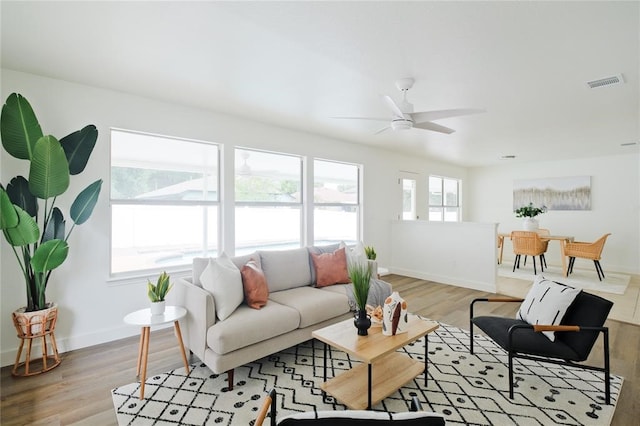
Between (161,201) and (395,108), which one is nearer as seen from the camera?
(395,108)

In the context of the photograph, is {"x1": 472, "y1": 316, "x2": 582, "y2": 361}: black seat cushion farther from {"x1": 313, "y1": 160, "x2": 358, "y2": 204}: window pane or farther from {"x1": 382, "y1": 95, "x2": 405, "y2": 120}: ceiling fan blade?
{"x1": 313, "y1": 160, "x2": 358, "y2": 204}: window pane

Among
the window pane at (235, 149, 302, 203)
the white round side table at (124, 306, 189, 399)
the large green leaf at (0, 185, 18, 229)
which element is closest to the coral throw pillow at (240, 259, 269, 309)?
the white round side table at (124, 306, 189, 399)

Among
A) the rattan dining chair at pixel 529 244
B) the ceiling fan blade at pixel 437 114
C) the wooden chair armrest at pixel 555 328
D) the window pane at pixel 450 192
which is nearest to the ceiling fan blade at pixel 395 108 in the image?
the ceiling fan blade at pixel 437 114

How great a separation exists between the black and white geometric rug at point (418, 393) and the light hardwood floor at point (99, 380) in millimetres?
102

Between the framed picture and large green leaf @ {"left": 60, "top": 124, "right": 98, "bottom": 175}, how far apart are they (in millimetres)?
9000

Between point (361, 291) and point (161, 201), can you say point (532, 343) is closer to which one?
point (361, 291)

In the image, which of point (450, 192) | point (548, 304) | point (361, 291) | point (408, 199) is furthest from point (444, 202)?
point (361, 291)

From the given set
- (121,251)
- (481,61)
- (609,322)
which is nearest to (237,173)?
(121,251)

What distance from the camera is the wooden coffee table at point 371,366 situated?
6.64 feet

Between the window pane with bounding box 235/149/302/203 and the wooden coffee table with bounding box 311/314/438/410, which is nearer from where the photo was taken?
the wooden coffee table with bounding box 311/314/438/410

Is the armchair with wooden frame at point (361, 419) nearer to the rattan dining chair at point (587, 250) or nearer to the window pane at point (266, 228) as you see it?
the window pane at point (266, 228)

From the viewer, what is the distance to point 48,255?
8.39 ft

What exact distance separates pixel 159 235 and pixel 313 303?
2.08 m

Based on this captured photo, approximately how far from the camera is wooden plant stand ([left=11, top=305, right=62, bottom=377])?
2557 millimetres
